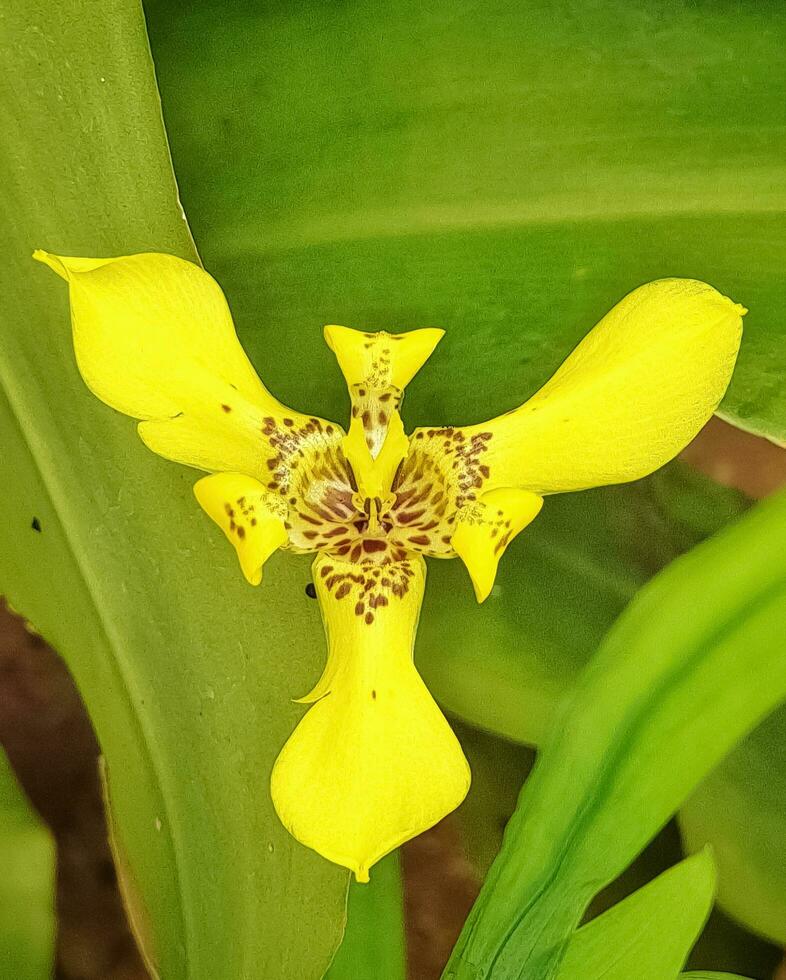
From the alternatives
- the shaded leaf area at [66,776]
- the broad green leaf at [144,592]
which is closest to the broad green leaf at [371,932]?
the broad green leaf at [144,592]

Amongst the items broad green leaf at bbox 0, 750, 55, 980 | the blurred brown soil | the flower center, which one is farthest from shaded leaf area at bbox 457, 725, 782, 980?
broad green leaf at bbox 0, 750, 55, 980

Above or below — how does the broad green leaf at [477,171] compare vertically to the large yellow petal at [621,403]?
above

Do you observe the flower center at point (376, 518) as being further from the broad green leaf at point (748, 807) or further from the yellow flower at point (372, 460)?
the broad green leaf at point (748, 807)

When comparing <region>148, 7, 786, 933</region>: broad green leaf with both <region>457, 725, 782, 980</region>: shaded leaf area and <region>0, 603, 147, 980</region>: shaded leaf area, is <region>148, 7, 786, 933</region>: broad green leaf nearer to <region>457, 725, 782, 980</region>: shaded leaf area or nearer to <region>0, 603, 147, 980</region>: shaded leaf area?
<region>457, 725, 782, 980</region>: shaded leaf area

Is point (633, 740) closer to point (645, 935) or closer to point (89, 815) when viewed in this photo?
point (645, 935)

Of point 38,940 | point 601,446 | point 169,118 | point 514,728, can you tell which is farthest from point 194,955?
point 169,118

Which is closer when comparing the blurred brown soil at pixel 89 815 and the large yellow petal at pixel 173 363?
the large yellow petal at pixel 173 363

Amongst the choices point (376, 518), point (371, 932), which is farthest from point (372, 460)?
point (371, 932)
